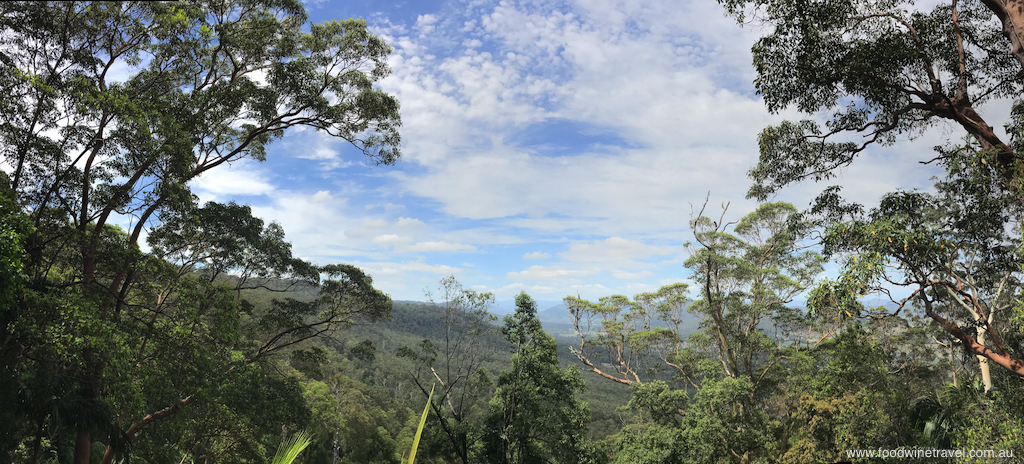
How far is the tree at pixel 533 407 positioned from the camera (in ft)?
45.3

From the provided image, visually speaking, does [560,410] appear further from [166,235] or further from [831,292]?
[166,235]

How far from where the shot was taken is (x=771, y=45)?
6.55 metres

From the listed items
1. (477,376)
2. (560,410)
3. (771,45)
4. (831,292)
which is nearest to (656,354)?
(560,410)

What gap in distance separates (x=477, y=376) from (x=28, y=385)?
10454 mm

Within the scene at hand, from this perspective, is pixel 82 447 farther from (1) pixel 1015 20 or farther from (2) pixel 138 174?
(1) pixel 1015 20

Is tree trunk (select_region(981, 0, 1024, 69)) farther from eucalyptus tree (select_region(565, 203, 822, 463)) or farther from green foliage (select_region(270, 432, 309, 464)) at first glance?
green foliage (select_region(270, 432, 309, 464))

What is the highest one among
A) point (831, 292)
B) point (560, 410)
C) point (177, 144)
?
point (177, 144)

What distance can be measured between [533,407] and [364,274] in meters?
6.84

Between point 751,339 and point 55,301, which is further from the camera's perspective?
point 751,339

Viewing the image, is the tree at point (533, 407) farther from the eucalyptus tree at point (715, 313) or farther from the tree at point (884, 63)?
the tree at point (884, 63)

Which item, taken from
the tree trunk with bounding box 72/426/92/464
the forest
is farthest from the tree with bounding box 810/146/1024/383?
the tree trunk with bounding box 72/426/92/464

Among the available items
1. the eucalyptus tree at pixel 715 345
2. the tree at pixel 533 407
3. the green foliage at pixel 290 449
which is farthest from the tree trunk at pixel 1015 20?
the tree at pixel 533 407

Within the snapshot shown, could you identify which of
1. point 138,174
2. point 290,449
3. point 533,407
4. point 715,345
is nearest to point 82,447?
point 138,174

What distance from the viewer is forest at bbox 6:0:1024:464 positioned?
6.09m
